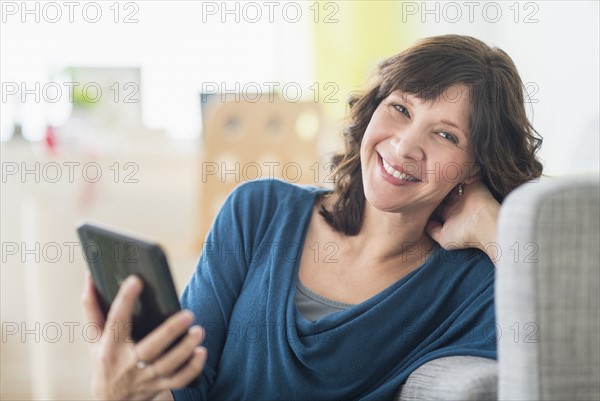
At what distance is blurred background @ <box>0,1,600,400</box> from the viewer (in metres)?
2.96

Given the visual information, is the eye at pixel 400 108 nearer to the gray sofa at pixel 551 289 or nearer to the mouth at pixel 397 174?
the mouth at pixel 397 174

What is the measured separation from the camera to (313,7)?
3.65 m

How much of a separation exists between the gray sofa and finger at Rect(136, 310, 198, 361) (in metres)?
0.40

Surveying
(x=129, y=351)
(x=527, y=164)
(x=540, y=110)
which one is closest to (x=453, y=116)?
(x=527, y=164)

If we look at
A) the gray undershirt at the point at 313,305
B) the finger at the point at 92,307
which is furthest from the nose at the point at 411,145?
the finger at the point at 92,307

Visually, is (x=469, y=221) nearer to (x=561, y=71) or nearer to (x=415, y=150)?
(x=415, y=150)

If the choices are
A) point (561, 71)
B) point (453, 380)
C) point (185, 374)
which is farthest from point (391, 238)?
point (561, 71)

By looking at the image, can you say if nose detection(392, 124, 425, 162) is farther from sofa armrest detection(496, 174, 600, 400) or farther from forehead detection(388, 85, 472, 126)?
sofa armrest detection(496, 174, 600, 400)

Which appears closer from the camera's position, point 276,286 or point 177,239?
point 276,286

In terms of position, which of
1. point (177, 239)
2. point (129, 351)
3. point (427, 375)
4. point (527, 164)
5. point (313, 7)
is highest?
point (313, 7)

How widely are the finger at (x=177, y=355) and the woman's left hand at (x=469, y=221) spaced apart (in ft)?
1.83

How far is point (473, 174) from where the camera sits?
1538 millimetres

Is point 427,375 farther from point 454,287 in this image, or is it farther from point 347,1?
point 347,1

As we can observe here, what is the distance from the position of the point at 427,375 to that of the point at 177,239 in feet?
7.58
